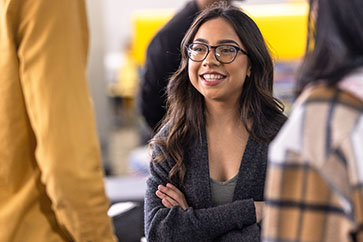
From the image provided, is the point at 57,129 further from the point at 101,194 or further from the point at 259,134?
the point at 259,134

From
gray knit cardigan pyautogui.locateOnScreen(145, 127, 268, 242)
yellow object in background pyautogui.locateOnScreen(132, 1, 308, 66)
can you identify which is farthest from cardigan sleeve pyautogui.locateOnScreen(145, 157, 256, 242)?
yellow object in background pyautogui.locateOnScreen(132, 1, 308, 66)

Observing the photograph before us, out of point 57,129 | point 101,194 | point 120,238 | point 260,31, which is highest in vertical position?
point 260,31

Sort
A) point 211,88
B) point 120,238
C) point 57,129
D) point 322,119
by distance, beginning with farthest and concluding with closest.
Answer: point 120,238, point 211,88, point 57,129, point 322,119

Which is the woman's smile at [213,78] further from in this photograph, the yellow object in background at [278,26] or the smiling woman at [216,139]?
the yellow object in background at [278,26]

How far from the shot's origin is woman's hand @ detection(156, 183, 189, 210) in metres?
1.27

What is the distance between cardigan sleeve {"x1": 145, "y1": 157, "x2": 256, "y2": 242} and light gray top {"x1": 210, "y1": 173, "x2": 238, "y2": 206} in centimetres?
3

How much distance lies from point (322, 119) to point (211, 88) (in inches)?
16.9

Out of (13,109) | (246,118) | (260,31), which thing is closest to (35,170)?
(13,109)

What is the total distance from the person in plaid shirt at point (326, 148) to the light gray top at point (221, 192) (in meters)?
0.36

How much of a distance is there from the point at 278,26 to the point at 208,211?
0.85 metres

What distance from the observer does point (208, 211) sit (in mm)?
1237

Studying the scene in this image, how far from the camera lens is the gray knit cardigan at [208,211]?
123 centimetres

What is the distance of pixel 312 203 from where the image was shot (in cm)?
85

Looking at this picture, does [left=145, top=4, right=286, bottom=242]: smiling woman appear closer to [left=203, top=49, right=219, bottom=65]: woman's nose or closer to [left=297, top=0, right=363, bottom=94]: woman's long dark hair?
[left=203, top=49, right=219, bottom=65]: woman's nose
